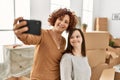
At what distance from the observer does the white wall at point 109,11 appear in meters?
5.26

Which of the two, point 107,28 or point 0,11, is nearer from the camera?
point 0,11

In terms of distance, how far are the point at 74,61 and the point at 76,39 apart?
0.56ft

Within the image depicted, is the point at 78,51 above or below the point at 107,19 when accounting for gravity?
below

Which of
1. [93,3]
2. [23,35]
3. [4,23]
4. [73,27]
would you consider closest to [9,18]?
[4,23]

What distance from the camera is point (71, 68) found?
4.39ft

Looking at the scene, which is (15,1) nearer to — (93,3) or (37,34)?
(37,34)

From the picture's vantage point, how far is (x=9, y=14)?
9.15ft

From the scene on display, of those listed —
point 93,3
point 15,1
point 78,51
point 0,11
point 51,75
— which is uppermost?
point 93,3

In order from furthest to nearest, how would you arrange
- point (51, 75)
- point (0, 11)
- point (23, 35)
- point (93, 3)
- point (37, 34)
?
point (93, 3) → point (0, 11) → point (51, 75) → point (37, 34) → point (23, 35)

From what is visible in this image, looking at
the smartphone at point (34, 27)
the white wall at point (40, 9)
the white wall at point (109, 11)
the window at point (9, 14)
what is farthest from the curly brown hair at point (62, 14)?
the white wall at point (109, 11)

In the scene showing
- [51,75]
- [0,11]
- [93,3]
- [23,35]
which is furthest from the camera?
[93,3]

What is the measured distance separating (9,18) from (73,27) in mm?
1648

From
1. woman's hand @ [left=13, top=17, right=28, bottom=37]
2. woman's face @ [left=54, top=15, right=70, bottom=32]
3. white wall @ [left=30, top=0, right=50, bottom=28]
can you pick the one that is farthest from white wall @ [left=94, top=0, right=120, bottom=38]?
woman's hand @ [left=13, top=17, right=28, bottom=37]

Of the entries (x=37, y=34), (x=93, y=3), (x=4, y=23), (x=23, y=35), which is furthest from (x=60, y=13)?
(x=93, y=3)
